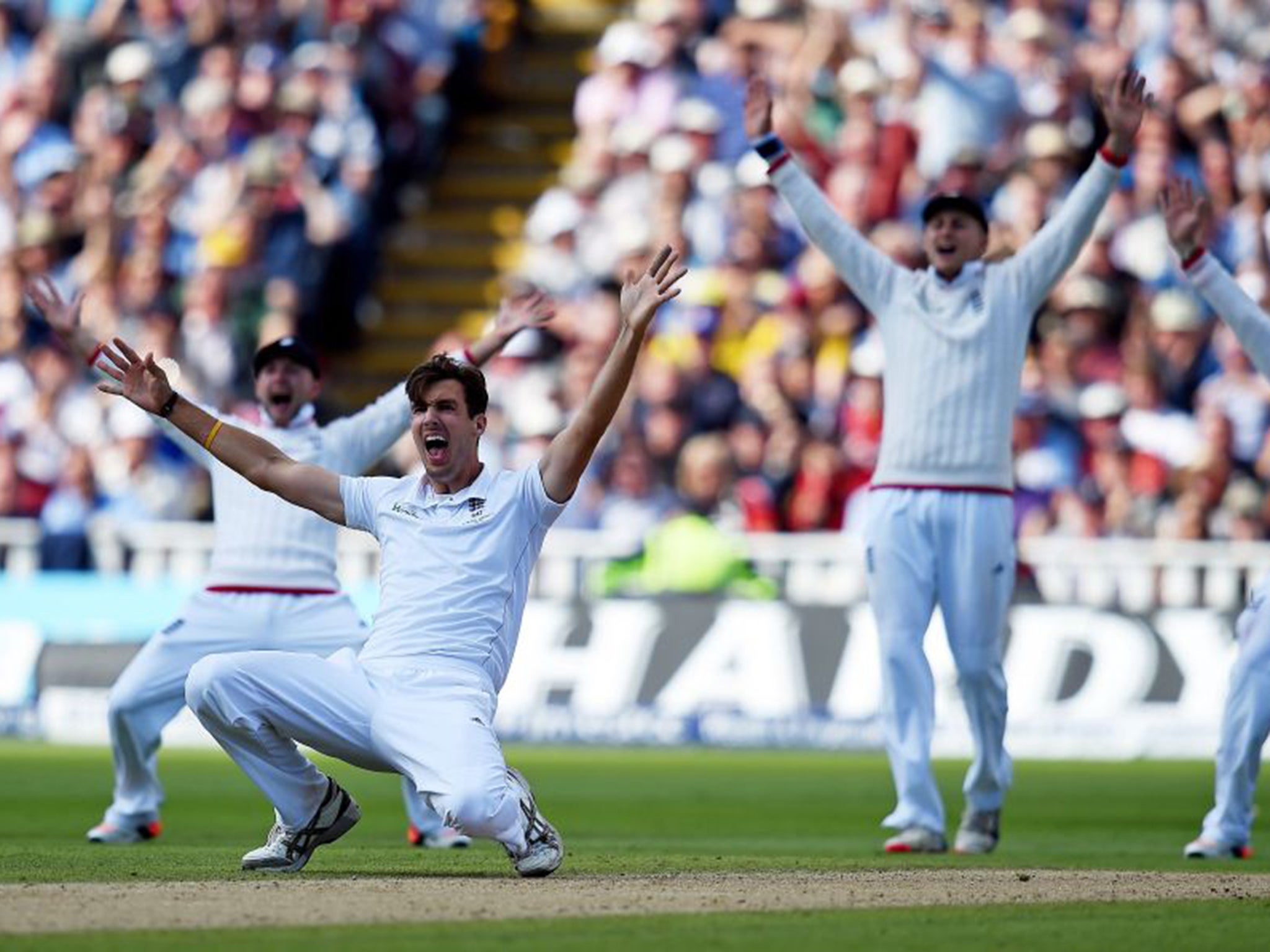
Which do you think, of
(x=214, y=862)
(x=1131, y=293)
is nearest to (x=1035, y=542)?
(x=1131, y=293)

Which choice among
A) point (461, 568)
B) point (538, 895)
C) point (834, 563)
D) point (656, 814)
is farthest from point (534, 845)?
point (834, 563)

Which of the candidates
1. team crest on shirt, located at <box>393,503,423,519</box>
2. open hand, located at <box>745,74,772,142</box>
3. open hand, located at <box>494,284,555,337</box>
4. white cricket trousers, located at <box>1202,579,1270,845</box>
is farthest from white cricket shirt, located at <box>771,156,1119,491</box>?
team crest on shirt, located at <box>393,503,423,519</box>

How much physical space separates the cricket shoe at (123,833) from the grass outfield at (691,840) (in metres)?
0.07

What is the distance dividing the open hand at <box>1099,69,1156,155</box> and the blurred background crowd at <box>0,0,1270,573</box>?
7.19m

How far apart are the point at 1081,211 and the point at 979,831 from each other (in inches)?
107

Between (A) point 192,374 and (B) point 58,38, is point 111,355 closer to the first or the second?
(A) point 192,374

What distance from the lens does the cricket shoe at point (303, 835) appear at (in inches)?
376

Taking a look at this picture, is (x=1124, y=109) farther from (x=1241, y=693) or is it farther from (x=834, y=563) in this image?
(x=834, y=563)

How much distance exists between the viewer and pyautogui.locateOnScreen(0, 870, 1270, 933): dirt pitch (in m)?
7.95

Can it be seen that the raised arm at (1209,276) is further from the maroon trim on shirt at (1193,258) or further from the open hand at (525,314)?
the open hand at (525,314)

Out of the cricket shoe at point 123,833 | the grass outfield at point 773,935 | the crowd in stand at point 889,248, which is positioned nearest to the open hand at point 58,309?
Answer: the cricket shoe at point 123,833

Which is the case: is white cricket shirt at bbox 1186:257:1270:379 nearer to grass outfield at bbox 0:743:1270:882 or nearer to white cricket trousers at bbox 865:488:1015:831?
white cricket trousers at bbox 865:488:1015:831

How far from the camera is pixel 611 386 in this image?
8.99 meters

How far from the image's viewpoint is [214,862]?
33.2ft
